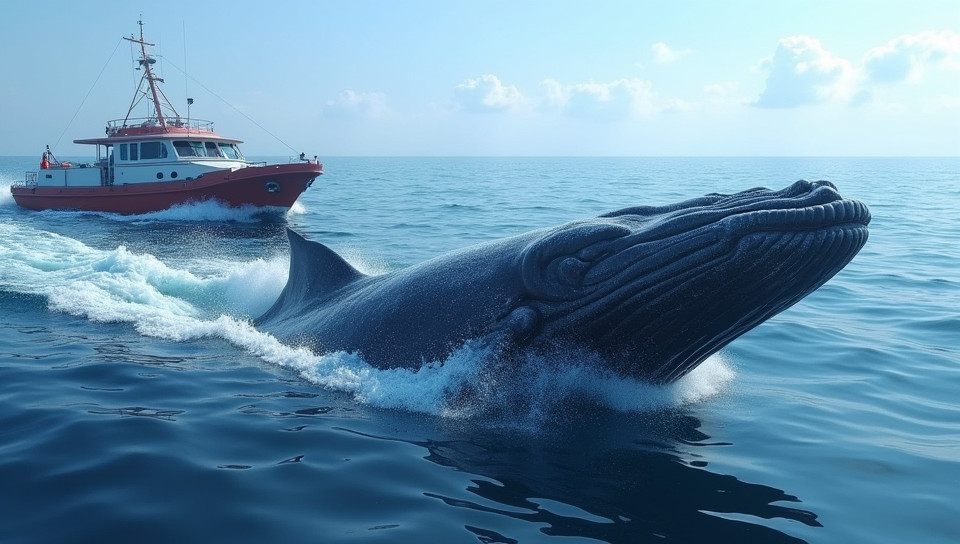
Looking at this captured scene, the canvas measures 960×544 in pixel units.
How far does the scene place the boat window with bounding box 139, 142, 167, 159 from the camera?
38.7m

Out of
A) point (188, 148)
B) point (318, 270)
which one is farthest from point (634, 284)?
point (188, 148)

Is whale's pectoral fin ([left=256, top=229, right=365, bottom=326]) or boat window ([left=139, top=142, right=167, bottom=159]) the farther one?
boat window ([left=139, top=142, right=167, bottom=159])

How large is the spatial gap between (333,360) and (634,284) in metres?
3.62

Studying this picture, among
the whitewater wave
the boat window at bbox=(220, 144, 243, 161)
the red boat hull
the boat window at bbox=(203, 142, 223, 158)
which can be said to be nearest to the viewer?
the whitewater wave

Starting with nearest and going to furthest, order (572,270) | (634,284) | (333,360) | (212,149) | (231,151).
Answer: (634,284) → (572,270) → (333,360) → (212,149) → (231,151)

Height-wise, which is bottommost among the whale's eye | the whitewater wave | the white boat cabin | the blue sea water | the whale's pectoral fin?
the blue sea water

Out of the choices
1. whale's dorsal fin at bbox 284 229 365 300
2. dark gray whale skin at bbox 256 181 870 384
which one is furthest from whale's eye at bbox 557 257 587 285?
whale's dorsal fin at bbox 284 229 365 300

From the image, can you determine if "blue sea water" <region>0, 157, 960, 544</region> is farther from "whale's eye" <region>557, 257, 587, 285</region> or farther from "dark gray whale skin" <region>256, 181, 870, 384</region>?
"whale's eye" <region>557, 257, 587, 285</region>

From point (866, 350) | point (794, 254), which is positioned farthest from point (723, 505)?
point (866, 350)

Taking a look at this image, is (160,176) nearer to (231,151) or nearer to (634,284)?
(231,151)

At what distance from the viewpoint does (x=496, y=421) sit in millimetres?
6938

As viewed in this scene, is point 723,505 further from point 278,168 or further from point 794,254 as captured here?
point 278,168

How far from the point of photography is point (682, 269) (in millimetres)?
5824

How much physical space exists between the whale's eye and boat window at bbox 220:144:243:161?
39196mm
